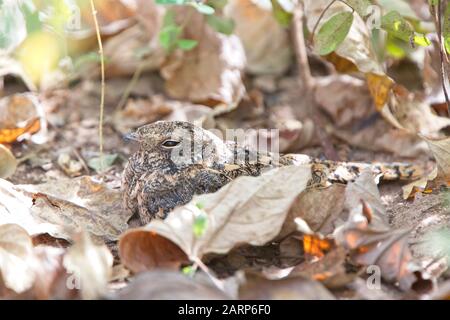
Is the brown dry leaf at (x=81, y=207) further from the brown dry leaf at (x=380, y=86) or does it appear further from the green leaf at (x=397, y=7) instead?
the green leaf at (x=397, y=7)

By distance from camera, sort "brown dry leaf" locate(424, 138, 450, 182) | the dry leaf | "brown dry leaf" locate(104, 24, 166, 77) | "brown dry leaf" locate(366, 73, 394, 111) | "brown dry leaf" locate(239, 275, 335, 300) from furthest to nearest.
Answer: "brown dry leaf" locate(104, 24, 166, 77)
the dry leaf
"brown dry leaf" locate(366, 73, 394, 111)
"brown dry leaf" locate(424, 138, 450, 182)
"brown dry leaf" locate(239, 275, 335, 300)

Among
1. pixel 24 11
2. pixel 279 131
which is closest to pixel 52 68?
pixel 24 11

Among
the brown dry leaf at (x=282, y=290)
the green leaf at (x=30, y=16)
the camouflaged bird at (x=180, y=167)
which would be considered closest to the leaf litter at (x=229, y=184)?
the brown dry leaf at (x=282, y=290)

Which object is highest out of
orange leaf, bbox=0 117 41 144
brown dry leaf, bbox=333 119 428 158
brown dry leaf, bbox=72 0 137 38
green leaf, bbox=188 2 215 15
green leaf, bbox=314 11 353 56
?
green leaf, bbox=188 2 215 15

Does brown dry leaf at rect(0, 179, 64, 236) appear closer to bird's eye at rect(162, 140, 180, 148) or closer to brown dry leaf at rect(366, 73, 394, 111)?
bird's eye at rect(162, 140, 180, 148)

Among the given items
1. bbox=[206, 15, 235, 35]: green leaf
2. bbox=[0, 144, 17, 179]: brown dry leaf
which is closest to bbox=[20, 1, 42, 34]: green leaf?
bbox=[0, 144, 17, 179]: brown dry leaf

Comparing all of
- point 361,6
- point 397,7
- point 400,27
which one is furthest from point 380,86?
point 361,6

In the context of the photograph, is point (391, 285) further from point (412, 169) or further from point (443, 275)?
point (412, 169)
